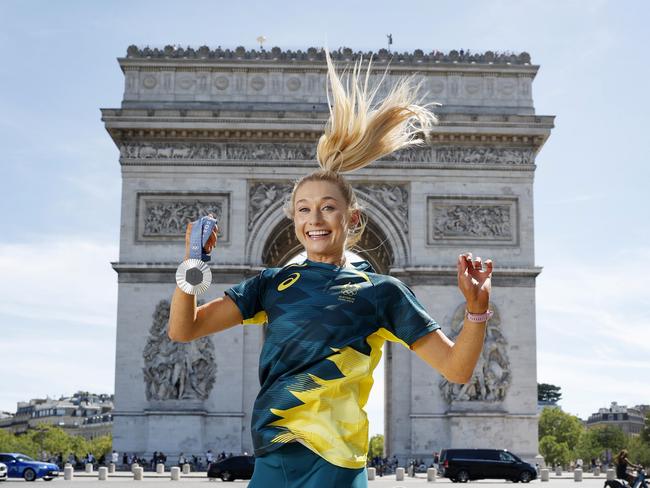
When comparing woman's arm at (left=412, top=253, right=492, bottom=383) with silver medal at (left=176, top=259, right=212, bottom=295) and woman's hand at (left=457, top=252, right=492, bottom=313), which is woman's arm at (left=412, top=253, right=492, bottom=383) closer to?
woman's hand at (left=457, top=252, right=492, bottom=313)

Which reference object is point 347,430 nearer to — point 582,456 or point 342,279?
point 342,279

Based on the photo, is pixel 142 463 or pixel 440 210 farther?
pixel 440 210

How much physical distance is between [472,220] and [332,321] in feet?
101

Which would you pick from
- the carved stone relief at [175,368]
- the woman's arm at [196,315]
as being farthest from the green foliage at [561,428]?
the woman's arm at [196,315]

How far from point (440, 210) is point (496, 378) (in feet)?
18.1

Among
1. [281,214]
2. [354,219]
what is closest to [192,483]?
[281,214]

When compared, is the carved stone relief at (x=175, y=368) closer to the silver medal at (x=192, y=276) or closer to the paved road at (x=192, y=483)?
the paved road at (x=192, y=483)

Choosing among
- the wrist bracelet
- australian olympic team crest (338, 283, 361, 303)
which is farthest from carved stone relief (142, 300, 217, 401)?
the wrist bracelet

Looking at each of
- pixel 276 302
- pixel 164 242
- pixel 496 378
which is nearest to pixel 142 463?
pixel 164 242

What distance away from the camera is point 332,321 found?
3516 mm

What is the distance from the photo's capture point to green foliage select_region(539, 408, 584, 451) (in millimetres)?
99438

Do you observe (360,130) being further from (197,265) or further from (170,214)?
(170,214)

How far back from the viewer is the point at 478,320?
336 centimetres

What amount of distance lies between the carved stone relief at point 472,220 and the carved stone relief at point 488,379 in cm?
233
